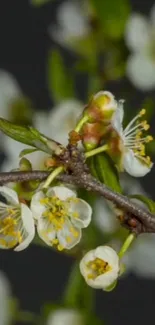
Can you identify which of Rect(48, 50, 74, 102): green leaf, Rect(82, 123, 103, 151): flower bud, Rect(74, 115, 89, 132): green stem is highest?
Rect(48, 50, 74, 102): green leaf

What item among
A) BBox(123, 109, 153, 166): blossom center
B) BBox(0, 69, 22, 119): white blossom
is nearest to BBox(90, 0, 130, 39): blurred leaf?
BBox(0, 69, 22, 119): white blossom

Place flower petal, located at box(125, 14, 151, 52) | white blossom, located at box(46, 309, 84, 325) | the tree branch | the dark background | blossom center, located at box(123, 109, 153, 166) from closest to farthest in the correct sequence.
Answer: the tree branch
blossom center, located at box(123, 109, 153, 166)
white blossom, located at box(46, 309, 84, 325)
flower petal, located at box(125, 14, 151, 52)
the dark background

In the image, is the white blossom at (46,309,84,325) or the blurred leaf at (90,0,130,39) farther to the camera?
the blurred leaf at (90,0,130,39)

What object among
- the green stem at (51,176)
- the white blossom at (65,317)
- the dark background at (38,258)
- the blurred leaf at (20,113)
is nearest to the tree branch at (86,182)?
the green stem at (51,176)

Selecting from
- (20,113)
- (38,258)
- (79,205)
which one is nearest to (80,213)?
(79,205)

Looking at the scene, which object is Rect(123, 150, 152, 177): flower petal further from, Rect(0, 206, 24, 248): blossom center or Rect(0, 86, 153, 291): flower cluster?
Rect(0, 206, 24, 248): blossom center

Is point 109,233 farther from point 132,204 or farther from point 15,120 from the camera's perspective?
point 132,204
